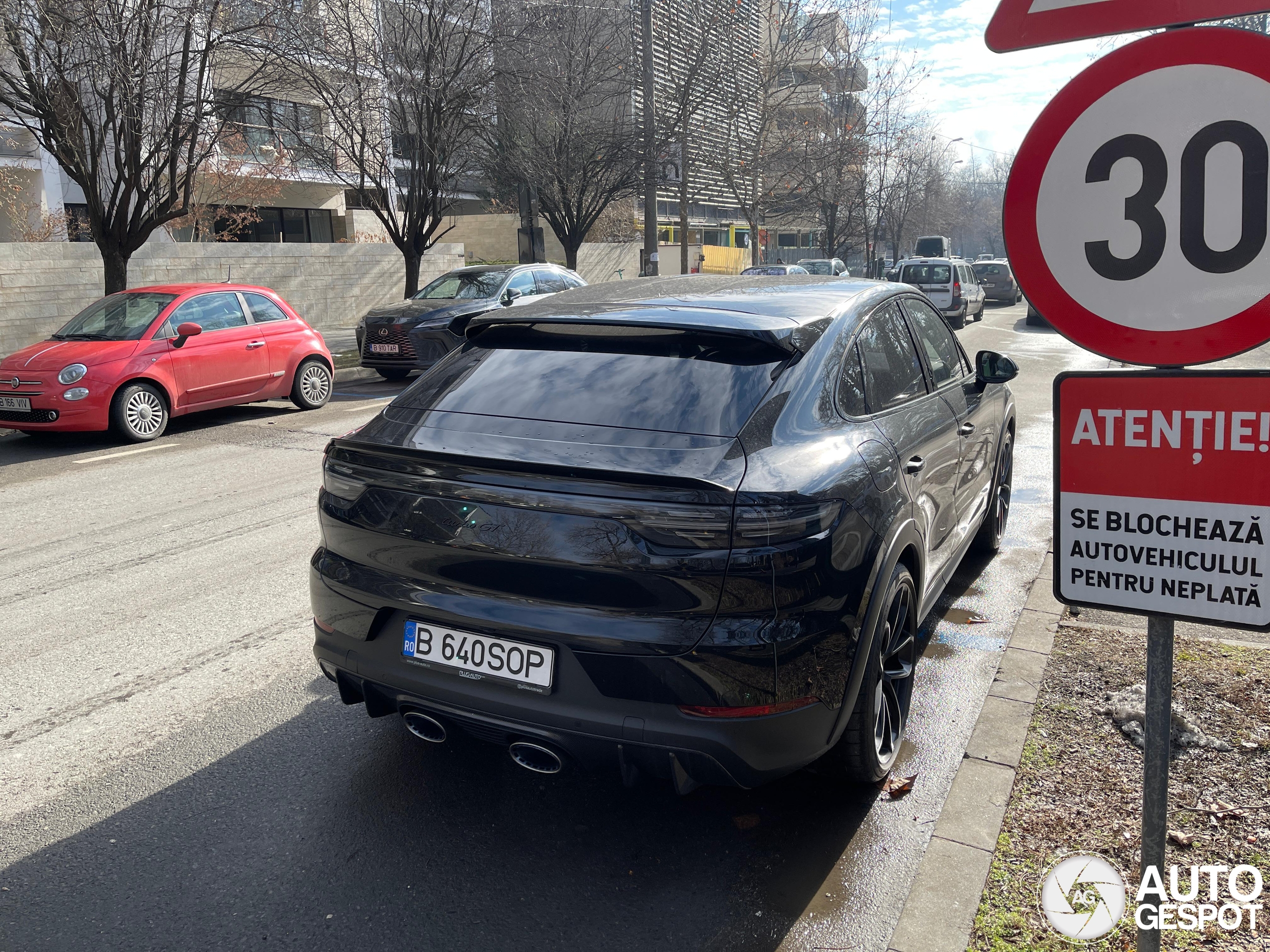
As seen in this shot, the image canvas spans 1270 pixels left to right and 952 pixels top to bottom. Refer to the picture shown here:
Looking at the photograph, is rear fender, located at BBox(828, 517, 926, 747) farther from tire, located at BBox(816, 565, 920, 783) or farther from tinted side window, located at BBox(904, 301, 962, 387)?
tinted side window, located at BBox(904, 301, 962, 387)

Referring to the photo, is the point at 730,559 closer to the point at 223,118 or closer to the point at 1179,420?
the point at 1179,420

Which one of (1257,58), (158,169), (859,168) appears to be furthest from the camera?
(859,168)

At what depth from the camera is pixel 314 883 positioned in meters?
2.91

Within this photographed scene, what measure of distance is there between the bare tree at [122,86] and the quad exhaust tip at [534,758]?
12520mm

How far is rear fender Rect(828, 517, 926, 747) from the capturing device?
2.93 m

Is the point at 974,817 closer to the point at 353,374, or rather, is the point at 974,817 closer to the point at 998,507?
the point at 998,507

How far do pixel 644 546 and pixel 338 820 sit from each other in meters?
1.46

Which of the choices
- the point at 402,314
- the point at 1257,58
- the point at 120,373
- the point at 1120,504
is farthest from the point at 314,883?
the point at 402,314

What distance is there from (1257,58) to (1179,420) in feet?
2.19

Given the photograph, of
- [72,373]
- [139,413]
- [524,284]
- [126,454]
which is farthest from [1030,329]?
[72,373]

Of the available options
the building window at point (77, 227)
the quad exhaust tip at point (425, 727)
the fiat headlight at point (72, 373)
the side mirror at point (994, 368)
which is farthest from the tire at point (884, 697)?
the building window at point (77, 227)

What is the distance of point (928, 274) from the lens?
27.5m

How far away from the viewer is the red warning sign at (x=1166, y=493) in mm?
1893

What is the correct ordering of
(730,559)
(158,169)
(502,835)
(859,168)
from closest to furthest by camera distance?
(730,559) < (502,835) < (158,169) < (859,168)
